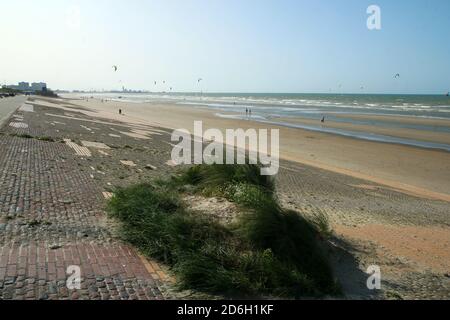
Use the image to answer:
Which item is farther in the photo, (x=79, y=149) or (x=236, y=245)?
(x=79, y=149)

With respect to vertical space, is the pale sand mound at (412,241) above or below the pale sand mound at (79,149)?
below

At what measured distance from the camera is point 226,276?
514 centimetres

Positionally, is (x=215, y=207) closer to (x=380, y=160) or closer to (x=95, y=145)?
(x=95, y=145)

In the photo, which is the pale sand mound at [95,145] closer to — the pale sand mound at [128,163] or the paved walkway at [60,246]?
the pale sand mound at [128,163]

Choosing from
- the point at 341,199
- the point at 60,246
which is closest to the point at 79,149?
the point at 341,199

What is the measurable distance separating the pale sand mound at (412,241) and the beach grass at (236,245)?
1.57 metres

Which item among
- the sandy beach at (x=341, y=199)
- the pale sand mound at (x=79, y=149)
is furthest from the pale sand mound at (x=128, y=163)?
the pale sand mound at (x=79, y=149)

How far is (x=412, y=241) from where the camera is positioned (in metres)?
8.45

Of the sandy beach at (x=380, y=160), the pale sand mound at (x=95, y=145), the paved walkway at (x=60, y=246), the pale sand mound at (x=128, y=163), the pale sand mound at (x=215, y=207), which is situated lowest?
the sandy beach at (x=380, y=160)

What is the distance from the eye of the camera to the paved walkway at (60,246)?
15.9ft

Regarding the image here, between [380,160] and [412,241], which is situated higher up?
[412,241]

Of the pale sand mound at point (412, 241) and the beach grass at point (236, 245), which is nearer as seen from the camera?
the beach grass at point (236, 245)

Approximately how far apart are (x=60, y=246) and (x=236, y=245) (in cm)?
249
